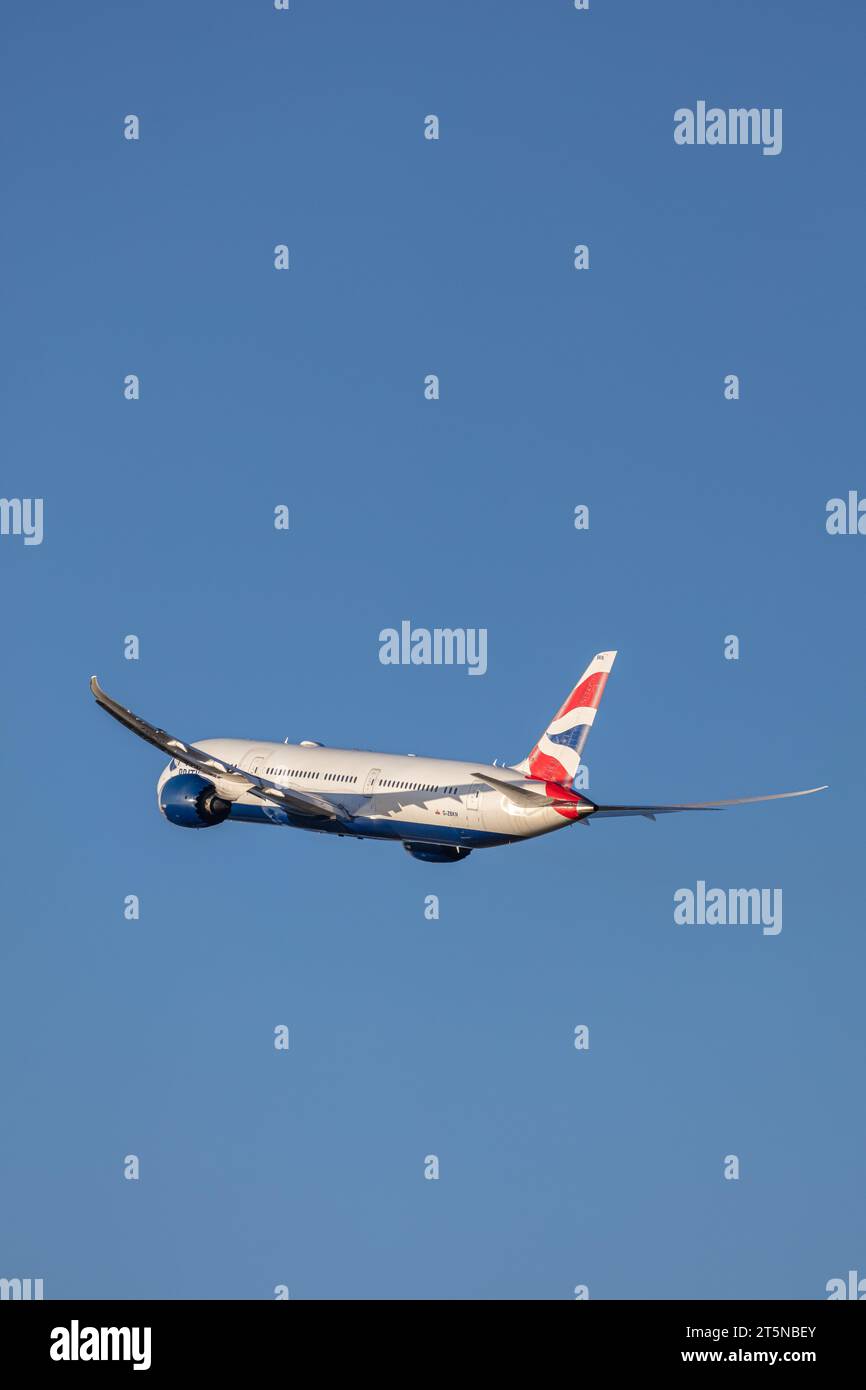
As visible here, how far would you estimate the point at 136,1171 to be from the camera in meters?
154

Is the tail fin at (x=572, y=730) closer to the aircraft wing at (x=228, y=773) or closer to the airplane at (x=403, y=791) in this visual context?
the airplane at (x=403, y=791)

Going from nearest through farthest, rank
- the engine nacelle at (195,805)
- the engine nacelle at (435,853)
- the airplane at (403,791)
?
the airplane at (403,791)
the engine nacelle at (435,853)
the engine nacelle at (195,805)

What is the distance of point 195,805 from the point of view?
15650cm

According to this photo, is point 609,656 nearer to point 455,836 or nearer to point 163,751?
point 455,836

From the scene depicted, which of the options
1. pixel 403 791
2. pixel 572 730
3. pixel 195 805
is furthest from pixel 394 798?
pixel 195 805

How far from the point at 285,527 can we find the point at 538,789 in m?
20.0

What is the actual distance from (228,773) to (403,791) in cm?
1070

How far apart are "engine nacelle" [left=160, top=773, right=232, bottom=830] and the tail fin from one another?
734 inches

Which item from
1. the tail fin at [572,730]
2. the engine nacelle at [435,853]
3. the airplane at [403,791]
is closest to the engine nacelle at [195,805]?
the airplane at [403,791]

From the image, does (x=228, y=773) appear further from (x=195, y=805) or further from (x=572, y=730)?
(x=572, y=730)

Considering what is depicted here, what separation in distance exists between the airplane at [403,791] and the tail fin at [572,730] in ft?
0.16

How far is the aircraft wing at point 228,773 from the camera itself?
150 meters
